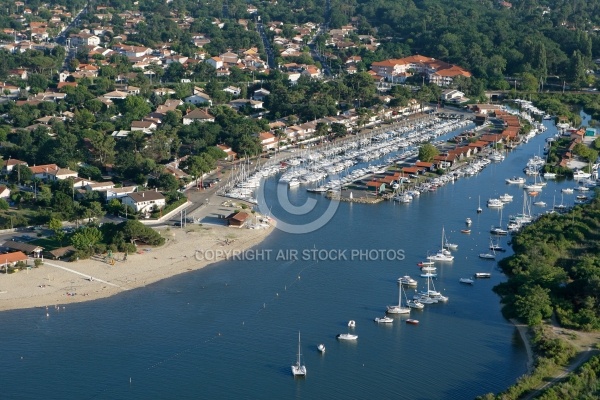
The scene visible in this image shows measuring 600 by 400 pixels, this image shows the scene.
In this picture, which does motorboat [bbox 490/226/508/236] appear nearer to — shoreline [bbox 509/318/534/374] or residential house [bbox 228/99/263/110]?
shoreline [bbox 509/318/534/374]

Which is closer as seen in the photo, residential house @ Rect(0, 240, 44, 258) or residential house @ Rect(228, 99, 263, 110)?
residential house @ Rect(0, 240, 44, 258)

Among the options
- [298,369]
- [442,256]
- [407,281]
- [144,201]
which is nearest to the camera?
[298,369]

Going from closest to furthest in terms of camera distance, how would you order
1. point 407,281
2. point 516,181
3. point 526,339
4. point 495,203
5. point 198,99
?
1. point 526,339
2. point 407,281
3. point 495,203
4. point 516,181
5. point 198,99

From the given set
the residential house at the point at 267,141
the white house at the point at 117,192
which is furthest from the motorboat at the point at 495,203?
the white house at the point at 117,192

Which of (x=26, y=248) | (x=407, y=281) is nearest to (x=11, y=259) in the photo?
(x=26, y=248)

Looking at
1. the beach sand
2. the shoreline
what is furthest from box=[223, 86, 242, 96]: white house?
the shoreline

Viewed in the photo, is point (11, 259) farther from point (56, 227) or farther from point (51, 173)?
point (51, 173)

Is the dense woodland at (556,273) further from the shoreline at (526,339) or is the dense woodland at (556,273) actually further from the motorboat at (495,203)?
the motorboat at (495,203)
